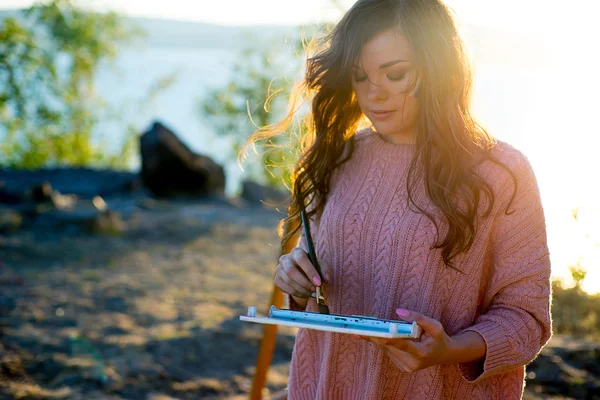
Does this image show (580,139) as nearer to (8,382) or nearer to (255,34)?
(8,382)

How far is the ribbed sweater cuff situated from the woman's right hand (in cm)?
35

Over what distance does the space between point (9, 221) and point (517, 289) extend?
5960mm

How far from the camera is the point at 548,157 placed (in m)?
2.72

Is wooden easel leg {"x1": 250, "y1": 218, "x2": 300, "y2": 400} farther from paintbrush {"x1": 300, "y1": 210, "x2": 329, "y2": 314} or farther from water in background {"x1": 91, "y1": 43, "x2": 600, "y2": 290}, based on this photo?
water in background {"x1": 91, "y1": 43, "x2": 600, "y2": 290}

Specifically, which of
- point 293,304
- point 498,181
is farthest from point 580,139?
point 293,304

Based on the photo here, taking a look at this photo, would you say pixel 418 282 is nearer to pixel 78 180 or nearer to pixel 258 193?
pixel 258 193

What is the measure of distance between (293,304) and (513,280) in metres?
0.54

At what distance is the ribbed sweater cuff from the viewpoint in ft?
4.66

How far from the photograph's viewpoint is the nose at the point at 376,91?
1.55 metres

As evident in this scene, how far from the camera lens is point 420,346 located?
1.27 metres

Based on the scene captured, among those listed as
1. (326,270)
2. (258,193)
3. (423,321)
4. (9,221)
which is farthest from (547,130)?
(258,193)

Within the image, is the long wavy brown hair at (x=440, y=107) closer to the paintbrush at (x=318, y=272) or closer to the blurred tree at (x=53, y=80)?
the paintbrush at (x=318, y=272)

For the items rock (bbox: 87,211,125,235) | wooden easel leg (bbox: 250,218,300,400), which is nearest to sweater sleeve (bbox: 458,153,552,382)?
wooden easel leg (bbox: 250,218,300,400)

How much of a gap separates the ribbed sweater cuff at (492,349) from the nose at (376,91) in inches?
21.9
